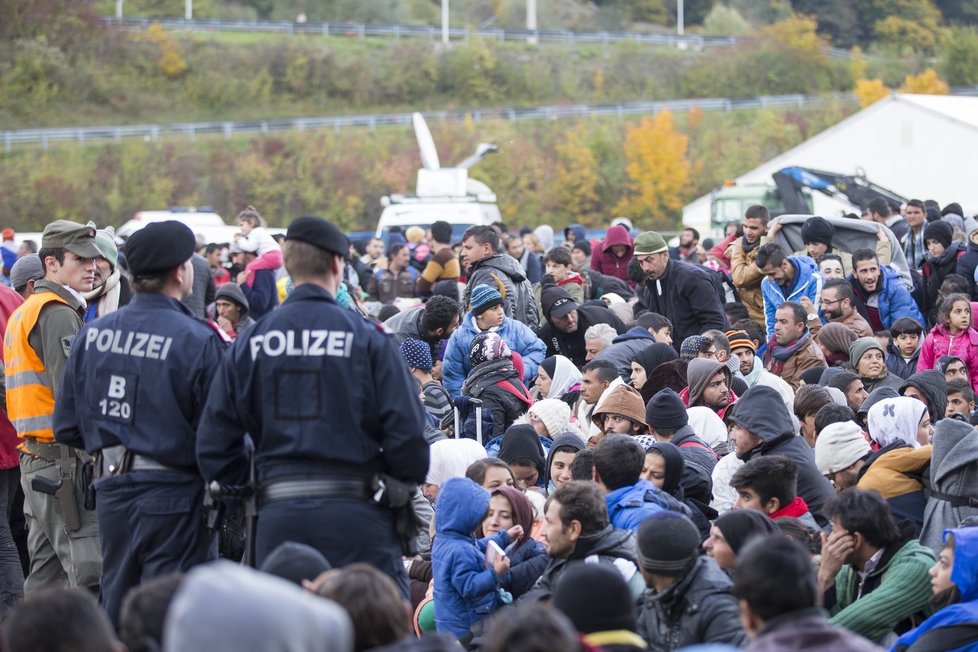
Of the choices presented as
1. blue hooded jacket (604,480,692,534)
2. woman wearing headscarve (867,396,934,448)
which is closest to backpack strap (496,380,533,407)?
woman wearing headscarve (867,396,934,448)

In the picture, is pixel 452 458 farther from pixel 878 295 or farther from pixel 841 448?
pixel 878 295

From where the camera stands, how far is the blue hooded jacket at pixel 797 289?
10781 millimetres

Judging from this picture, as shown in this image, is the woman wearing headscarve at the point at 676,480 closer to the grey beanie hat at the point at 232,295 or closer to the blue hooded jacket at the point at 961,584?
the blue hooded jacket at the point at 961,584

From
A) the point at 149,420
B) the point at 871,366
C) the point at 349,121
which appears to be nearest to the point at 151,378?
the point at 149,420

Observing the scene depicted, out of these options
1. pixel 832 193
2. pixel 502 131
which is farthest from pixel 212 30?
pixel 832 193

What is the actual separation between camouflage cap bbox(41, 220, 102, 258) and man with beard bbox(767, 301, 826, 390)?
192 inches

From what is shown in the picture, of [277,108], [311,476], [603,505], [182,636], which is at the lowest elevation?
[277,108]

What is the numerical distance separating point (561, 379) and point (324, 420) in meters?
4.57

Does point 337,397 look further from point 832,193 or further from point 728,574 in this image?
point 832,193

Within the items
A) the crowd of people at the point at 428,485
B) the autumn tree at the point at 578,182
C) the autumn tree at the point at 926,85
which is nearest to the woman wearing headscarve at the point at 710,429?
the crowd of people at the point at 428,485

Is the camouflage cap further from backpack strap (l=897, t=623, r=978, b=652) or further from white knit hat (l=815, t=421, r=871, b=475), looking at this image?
backpack strap (l=897, t=623, r=978, b=652)

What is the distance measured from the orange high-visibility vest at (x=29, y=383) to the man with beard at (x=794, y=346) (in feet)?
16.6

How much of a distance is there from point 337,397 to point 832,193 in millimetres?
23303

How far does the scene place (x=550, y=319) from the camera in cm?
1065
